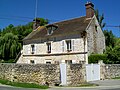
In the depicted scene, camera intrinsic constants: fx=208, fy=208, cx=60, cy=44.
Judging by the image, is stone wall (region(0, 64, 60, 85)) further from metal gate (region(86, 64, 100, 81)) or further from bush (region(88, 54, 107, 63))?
bush (region(88, 54, 107, 63))

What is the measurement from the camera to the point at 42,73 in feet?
53.5

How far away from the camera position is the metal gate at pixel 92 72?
19.5 meters

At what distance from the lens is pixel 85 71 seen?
18.9 meters

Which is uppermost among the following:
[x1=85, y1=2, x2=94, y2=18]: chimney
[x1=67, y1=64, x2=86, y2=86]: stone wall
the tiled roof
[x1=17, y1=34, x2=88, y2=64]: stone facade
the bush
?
[x1=85, y1=2, x2=94, y2=18]: chimney

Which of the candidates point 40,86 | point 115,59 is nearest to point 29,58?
point 115,59

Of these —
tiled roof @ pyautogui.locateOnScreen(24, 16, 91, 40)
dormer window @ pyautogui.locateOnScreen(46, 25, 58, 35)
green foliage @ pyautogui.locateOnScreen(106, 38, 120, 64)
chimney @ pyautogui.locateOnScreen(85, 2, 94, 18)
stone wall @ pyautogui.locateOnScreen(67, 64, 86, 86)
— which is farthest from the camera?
dormer window @ pyautogui.locateOnScreen(46, 25, 58, 35)

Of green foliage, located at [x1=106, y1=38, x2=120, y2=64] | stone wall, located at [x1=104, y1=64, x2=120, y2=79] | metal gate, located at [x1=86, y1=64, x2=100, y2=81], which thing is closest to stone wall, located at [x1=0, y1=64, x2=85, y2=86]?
metal gate, located at [x1=86, y1=64, x2=100, y2=81]

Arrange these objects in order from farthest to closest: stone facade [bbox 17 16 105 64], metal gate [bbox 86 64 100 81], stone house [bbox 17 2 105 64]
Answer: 1. stone house [bbox 17 2 105 64]
2. stone facade [bbox 17 16 105 64]
3. metal gate [bbox 86 64 100 81]

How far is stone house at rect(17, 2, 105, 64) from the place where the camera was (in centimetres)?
2656

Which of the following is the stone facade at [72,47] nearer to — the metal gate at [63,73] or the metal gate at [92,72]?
the metal gate at [92,72]

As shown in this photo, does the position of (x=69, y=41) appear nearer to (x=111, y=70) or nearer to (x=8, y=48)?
(x=111, y=70)

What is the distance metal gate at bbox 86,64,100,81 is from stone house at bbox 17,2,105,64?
376cm

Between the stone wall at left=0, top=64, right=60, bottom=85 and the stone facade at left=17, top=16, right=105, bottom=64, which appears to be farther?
the stone facade at left=17, top=16, right=105, bottom=64

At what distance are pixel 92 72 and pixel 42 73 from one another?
19.4 feet
